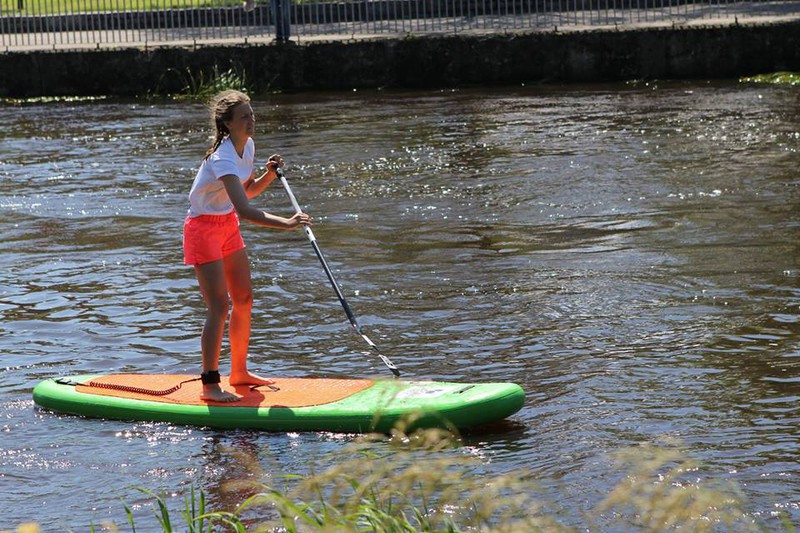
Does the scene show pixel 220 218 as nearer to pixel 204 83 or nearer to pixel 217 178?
pixel 217 178

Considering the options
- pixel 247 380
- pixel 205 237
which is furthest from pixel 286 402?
pixel 205 237

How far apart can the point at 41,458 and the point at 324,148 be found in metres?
8.77

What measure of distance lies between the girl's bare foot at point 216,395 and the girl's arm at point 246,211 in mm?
838

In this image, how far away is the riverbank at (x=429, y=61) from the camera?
18.2m

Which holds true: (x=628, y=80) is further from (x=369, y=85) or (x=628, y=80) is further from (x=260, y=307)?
(x=260, y=307)

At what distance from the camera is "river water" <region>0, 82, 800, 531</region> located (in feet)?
17.9

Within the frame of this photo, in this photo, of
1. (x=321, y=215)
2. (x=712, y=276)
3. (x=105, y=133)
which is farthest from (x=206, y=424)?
(x=105, y=133)

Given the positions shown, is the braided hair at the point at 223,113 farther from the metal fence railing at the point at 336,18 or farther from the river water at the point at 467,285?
the metal fence railing at the point at 336,18

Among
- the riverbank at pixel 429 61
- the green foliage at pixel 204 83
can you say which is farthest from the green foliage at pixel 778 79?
the green foliage at pixel 204 83

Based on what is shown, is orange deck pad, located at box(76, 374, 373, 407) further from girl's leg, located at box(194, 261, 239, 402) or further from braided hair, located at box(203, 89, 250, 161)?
braided hair, located at box(203, 89, 250, 161)

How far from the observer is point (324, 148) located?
1408 cm

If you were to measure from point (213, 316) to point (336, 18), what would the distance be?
16.8 m

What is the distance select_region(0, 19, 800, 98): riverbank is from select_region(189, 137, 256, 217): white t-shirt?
12.7 meters

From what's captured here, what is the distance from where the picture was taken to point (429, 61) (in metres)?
18.8
